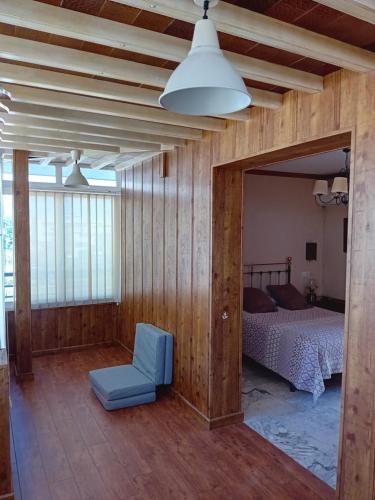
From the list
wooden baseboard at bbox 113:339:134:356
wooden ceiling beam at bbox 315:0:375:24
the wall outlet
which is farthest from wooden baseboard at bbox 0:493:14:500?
the wall outlet

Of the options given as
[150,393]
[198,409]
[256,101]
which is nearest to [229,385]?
[198,409]

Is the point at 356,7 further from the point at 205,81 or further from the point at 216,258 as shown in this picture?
the point at 216,258

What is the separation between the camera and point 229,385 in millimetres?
3588

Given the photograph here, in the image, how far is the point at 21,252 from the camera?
4508mm

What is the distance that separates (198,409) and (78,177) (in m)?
2.65

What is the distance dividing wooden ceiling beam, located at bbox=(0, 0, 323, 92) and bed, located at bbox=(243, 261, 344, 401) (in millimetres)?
2816

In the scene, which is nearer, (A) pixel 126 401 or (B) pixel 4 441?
(B) pixel 4 441

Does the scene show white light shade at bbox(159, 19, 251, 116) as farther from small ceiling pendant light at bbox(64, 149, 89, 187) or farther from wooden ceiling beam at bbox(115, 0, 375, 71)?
small ceiling pendant light at bbox(64, 149, 89, 187)

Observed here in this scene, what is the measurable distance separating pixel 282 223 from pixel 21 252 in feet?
12.5

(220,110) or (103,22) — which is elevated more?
(103,22)

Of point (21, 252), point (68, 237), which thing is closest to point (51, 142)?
point (21, 252)

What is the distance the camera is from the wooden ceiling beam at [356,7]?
1.42m

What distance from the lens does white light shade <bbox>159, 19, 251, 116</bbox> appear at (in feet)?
3.90

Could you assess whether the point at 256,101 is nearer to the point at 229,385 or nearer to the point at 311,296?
the point at 229,385
